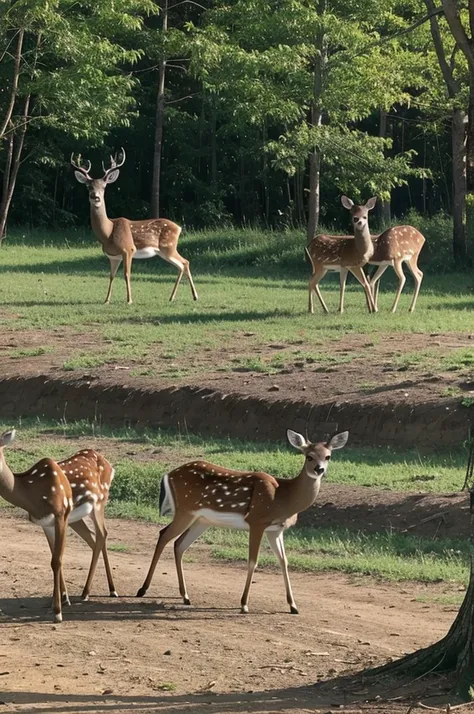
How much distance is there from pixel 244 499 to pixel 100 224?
50.8 ft

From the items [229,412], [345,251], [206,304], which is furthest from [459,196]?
[229,412]

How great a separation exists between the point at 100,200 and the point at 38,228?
1694 cm

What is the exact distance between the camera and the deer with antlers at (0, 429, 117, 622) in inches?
376

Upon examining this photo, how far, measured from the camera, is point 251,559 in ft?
31.6

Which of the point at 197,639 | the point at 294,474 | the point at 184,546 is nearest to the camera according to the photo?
the point at 197,639

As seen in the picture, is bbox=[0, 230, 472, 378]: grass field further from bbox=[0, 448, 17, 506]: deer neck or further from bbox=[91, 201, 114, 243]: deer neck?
bbox=[0, 448, 17, 506]: deer neck

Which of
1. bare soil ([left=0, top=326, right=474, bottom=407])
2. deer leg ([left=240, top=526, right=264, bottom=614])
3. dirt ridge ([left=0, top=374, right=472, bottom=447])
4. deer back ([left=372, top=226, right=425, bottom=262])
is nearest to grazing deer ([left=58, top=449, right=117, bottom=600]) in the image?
deer leg ([left=240, top=526, right=264, bottom=614])

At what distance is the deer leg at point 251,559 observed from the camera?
952 cm

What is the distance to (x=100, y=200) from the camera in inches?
975

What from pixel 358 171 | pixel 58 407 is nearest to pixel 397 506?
pixel 58 407

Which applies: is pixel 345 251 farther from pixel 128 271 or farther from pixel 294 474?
pixel 294 474

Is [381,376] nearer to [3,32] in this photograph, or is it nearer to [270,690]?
[270,690]

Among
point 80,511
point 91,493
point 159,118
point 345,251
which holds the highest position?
point 159,118

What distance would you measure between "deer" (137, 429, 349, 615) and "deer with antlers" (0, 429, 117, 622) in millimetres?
476
